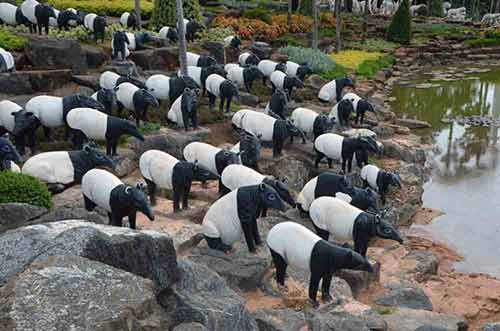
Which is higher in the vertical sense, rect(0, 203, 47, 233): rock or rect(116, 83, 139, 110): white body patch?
rect(116, 83, 139, 110): white body patch

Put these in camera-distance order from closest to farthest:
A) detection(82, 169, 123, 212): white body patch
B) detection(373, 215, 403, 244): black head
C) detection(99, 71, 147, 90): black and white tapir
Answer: detection(82, 169, 123, 212): white body patch
detection(373, 215, 403, 244): black head
detection(99, 71, 147, 90): black and white tapir

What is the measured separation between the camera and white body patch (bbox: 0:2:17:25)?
19.6 meters

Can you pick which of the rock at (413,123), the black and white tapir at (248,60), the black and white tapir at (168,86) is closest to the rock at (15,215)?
the black and white tapir at (168,86)

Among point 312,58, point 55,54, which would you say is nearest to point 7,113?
point 55,54

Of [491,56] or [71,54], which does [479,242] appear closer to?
[71,54]

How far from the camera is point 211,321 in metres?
6.50

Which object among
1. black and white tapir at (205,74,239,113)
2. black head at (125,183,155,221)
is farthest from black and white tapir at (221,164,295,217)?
black and white tapir at (205,74,239,113)

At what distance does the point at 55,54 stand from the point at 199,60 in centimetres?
458

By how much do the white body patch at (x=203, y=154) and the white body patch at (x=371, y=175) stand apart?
138 inches

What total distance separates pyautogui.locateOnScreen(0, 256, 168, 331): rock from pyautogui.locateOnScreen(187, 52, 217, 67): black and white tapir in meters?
13.9

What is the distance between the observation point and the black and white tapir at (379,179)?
1364 centimetres

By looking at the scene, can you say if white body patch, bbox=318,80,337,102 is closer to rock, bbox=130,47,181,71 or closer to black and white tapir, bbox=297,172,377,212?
rock, bbox=130,47,181,71

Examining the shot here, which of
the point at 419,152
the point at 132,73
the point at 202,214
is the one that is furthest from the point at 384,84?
the point at 202,214

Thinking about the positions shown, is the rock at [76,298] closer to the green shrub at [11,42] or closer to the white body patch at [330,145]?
the white body patch at [330,145]
